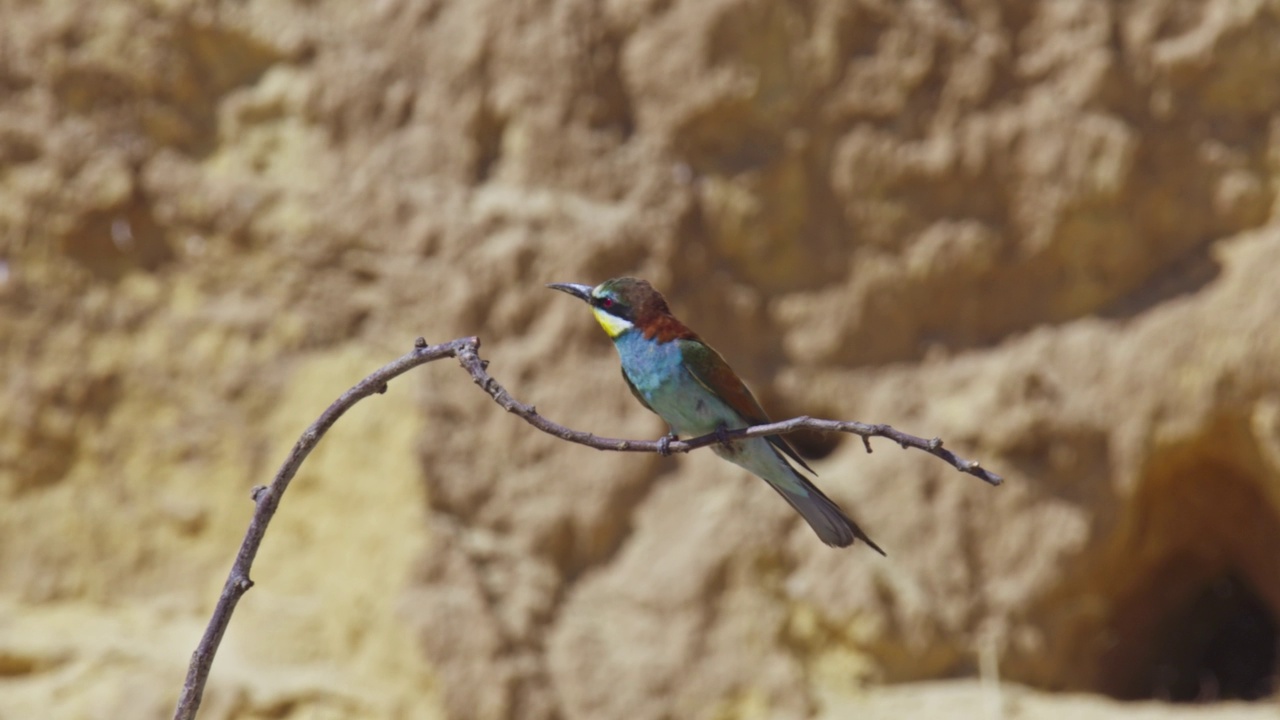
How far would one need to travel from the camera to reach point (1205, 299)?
3438mm

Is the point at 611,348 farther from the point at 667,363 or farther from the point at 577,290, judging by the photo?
the point at 577,290

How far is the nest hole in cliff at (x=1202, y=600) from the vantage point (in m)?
3.63

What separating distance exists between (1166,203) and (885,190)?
0.76 metres

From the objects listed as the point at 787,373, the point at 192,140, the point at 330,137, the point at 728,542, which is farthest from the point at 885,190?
the point at 192,140

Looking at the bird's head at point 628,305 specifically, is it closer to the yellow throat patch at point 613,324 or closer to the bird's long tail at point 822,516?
the yellow throat patch at point 613,324

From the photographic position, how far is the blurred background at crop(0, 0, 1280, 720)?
9.49ft

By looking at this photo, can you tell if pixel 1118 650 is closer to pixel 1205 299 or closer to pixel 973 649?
pixel 973 649

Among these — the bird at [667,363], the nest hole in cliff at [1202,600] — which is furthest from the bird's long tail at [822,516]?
the nest hole in cliff at [1202,600]

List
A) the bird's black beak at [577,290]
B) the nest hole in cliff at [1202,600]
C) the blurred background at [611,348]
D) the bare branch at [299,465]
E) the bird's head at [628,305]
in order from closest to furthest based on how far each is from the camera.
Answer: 1. the bare branch at [299,465]
2. the bird's black beak at [577,290]
3. the bird's head at [628,305]
4. the blurred background at [611,348]
5. the nest hole in cliff at [1202,600]

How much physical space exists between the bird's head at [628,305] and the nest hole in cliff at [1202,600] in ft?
6.47

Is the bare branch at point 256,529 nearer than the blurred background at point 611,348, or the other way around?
the bare branch at point 256,529

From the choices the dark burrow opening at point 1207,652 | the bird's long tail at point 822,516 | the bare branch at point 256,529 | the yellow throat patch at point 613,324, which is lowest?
the bare branch at point 256,529

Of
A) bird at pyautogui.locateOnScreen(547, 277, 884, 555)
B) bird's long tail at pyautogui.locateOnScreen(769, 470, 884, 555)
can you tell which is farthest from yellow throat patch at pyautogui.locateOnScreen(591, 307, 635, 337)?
bird's long tail at pyautogui.locateOnScreen(769, 470, 884, 555)

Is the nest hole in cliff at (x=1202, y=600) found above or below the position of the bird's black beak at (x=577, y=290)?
above
